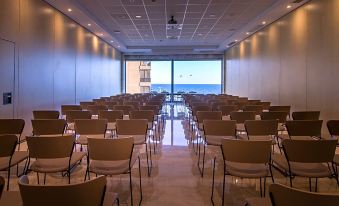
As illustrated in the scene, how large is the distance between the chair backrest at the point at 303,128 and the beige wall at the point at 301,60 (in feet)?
9.70

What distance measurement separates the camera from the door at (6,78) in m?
6.98

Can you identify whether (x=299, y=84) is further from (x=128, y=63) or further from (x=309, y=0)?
(x=128, y=63)

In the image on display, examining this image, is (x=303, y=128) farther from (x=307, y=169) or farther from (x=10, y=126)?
(x=10, y=126)

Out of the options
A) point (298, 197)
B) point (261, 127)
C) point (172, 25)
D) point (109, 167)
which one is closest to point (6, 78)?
point (109, 167)

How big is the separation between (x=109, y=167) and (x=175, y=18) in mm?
9496

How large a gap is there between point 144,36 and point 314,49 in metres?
9.81

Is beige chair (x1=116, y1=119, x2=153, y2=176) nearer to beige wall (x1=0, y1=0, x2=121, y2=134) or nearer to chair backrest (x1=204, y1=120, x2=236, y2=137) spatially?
chair backrest (x1=204, y1=120, x2=236, y2=137)

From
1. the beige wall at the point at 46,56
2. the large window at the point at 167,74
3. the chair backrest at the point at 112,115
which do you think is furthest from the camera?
the large window at the point at 167,74

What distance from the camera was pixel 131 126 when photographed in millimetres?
4918

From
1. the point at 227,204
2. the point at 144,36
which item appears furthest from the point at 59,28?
the point at 227,204

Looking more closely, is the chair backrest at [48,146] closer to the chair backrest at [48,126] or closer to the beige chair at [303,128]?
the chair backrest at [48,126]

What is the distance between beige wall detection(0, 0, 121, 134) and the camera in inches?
303

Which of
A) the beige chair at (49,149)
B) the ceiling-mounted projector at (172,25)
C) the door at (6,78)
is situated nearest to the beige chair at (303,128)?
the beige chair at (49,149)

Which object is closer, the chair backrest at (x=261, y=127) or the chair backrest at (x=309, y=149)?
the chair backrest at (x=309, y=149)
